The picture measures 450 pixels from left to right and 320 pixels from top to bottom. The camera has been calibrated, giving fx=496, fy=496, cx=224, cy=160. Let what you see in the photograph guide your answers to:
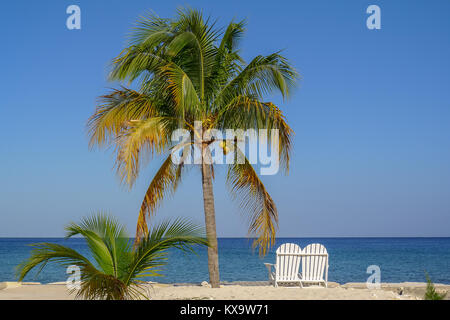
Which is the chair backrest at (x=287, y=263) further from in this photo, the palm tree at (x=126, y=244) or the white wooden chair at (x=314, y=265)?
the palm tree at (x=126, y=244)

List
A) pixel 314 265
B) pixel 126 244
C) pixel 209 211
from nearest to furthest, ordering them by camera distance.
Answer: pixel 126 244
pixel 209 211
pixel 314 265

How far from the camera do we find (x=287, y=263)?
34.7ft

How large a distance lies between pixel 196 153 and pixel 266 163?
1463 mm

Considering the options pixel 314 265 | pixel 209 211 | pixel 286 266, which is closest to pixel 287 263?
pixel 286 266

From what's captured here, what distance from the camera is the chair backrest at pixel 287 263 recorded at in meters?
10.5

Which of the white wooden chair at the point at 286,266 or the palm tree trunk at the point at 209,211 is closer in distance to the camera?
the palm tree trunk at the point at 209,211

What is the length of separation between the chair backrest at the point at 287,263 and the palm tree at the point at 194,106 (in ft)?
2.24

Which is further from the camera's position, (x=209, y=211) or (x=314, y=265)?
(x=314, y=265)

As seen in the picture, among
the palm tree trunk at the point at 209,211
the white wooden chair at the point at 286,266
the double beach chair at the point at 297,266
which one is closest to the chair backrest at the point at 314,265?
the double beach chair at the point at 297,266

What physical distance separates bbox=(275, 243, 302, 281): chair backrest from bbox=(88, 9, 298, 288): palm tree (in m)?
0.68

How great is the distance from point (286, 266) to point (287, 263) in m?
0.07

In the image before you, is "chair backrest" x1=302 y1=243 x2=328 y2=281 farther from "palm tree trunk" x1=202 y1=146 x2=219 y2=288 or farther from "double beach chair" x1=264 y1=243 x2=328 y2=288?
"palm tree trunk" x1=202 y1=146 x2=219 y2=288

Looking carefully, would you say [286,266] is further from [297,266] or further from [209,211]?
[209,211]

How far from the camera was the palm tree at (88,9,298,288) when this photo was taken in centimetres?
995
